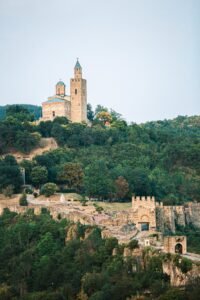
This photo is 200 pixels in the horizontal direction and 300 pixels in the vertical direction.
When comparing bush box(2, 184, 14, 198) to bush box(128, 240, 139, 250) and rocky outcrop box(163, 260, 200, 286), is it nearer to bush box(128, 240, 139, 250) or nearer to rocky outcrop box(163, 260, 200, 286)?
bush box(128, 240, 139, 250)

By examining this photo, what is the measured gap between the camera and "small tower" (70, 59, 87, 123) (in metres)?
65.2

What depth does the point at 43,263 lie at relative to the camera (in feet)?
111

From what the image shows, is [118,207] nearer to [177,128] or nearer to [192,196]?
[192,196]

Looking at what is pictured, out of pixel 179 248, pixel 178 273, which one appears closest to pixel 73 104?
pixel 179 248

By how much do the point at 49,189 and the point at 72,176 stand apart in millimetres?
2894

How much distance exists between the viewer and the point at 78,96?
214ft

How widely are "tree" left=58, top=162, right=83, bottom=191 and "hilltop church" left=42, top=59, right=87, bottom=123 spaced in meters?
13.6

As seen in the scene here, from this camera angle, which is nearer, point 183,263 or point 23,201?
point 183,263

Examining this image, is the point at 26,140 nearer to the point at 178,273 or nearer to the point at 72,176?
the point at 72,176

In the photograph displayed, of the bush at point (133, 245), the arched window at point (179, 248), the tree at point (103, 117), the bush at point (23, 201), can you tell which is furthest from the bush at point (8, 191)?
the tree at point (103, 117)

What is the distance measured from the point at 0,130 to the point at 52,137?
4013 millimetres

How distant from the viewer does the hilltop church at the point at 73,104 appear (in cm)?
6475

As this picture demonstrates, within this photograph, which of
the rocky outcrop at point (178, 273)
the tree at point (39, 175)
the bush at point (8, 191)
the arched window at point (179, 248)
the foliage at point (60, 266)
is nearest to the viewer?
the rocky outcrop at point (178, 273)

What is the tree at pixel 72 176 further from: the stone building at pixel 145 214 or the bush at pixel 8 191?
the stone building at pixel 145 214
